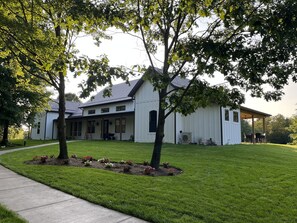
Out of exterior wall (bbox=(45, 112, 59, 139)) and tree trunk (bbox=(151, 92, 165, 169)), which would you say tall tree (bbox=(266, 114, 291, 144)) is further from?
exterior wall (bbox=(45, 112, 59, 139))

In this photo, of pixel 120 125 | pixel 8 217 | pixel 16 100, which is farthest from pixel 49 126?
pixel 8 217

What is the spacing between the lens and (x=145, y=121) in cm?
1969

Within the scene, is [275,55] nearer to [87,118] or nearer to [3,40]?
[3,40]

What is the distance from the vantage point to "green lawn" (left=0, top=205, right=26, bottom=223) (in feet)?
11.1

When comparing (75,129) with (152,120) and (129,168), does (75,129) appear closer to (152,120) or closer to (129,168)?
(152,120)

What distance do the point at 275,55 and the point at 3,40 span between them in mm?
6770

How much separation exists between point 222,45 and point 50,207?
4.26 metres

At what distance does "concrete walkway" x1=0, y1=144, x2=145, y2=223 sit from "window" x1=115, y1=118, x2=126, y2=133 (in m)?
17.9

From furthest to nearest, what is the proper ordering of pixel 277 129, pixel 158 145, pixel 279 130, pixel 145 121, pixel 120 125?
pixel 277 129 < pixel 279 130 < pixel 120 125 < pixel 145 121 < pixel 158 145

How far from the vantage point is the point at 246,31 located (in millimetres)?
5426

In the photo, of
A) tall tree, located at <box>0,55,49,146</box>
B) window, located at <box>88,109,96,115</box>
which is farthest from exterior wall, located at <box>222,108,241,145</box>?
window, located at <box>88,109,96,115</box>


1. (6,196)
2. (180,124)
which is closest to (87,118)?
(180,124)

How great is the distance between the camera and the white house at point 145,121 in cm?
1750

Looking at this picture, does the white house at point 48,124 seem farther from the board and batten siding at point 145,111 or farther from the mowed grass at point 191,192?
the mowed grass at point 191,192
